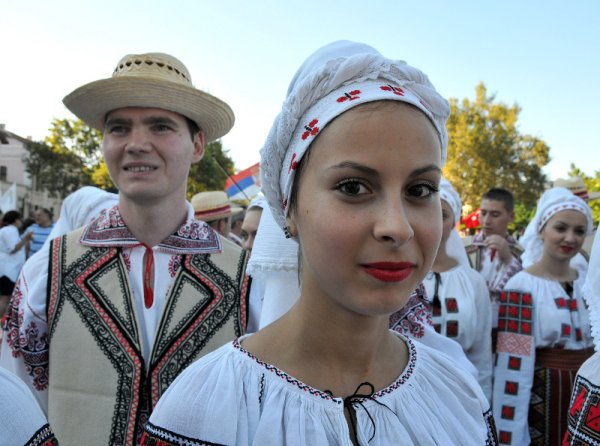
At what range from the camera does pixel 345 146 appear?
1220 mm

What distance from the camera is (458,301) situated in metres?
3.70

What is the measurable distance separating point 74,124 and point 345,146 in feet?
97.9

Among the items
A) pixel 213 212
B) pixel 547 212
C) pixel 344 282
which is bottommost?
pixel 344 282

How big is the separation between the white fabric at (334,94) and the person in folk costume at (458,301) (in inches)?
91.8

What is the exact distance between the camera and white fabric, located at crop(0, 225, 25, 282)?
8.78m

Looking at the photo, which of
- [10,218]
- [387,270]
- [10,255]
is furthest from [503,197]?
[10,218]

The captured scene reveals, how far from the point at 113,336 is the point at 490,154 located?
26537 mm

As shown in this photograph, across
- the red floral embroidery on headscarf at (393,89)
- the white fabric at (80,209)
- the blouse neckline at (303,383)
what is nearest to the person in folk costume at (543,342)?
the blouse neckline at (303,383)

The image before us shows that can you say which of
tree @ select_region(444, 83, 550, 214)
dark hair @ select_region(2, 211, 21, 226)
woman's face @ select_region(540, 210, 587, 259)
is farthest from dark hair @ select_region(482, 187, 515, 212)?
tree @ select_region(444, 83, 550, 214)

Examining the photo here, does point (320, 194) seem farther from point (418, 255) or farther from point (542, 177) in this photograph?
point (542, 177)

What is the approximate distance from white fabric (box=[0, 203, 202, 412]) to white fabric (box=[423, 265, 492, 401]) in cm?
196

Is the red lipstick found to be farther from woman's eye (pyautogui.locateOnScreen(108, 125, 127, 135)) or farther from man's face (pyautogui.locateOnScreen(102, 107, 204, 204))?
woman's eye (pyautogui.locateOnScreen(108, 125, 127, 135))

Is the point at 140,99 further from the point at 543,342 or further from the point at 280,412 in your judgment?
the point at 543,342

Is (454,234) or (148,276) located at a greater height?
(454,234)
